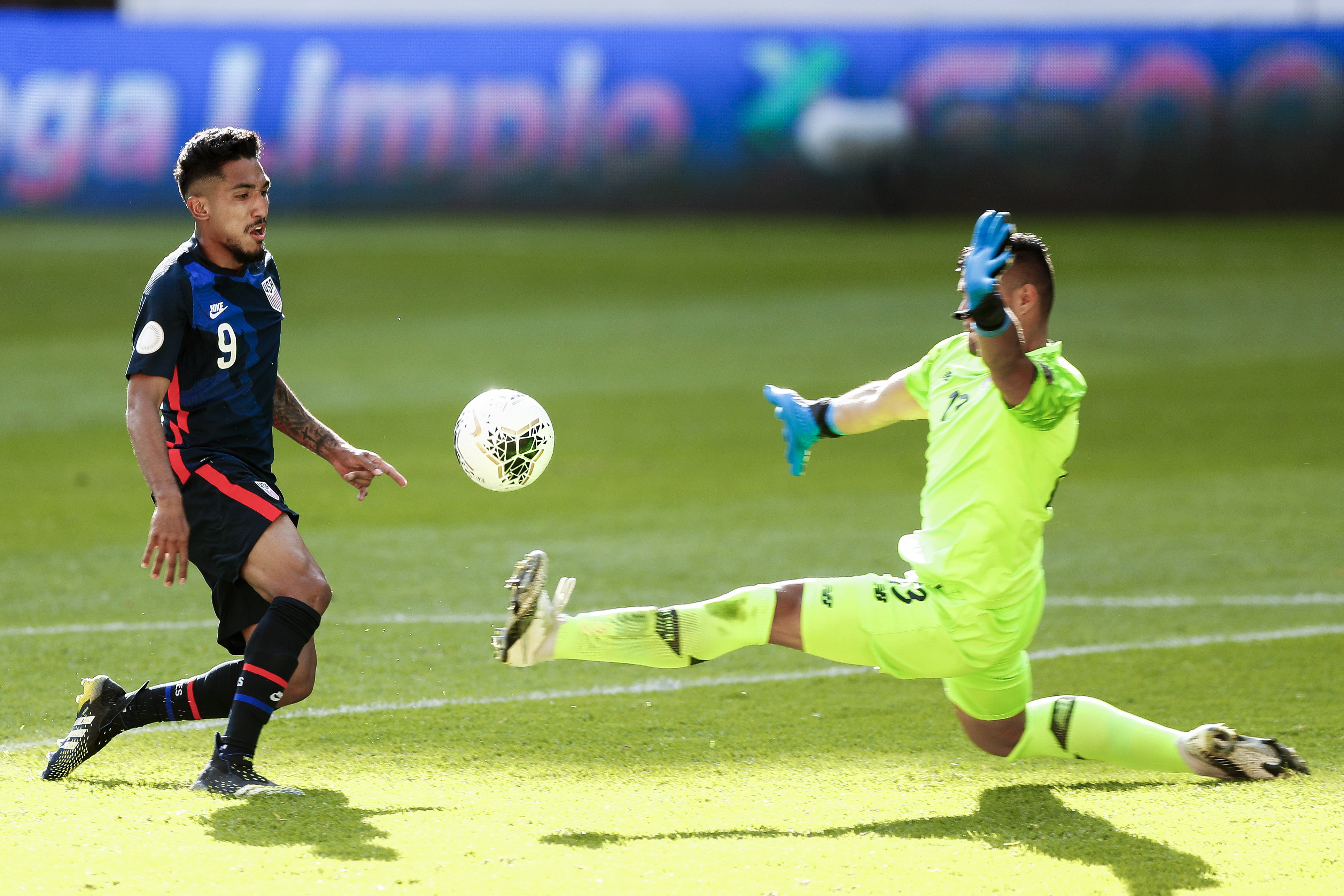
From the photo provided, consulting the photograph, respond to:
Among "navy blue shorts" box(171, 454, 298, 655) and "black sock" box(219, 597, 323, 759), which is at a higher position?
"navy blue shorts" box(171, 454, 298, 655)

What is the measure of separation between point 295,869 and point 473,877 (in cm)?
42

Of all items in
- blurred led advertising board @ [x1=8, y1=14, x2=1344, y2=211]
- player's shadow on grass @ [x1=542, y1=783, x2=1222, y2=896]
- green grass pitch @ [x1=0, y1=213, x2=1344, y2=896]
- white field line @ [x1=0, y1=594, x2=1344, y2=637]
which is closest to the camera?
player's shadow on grass @ [x1=542, y1=783, x2=1222, y2=896]

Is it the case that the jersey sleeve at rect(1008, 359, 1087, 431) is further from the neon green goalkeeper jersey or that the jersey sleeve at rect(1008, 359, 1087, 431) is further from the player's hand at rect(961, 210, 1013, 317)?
the player's hand at rect(961, 210, 1013, 317)

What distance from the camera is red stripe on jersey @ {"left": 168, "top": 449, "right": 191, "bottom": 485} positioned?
403 cm

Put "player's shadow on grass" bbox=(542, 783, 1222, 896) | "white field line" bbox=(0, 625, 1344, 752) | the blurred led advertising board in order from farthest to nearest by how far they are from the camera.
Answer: the blurred led advertising board → "white field line" bbox=(0, 625, 1344, 752) → "player's shadow on grass" bbox=(542, 783, 1222, 896)

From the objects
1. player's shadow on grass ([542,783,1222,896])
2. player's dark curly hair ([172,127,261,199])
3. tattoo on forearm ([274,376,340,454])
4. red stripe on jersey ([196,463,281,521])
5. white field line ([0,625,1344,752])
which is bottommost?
white field line ([0,625,1344,752])

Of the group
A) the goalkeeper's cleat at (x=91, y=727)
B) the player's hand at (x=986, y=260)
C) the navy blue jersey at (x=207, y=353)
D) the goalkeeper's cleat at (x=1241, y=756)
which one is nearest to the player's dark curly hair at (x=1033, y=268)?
the player's hand at (x=986, y=260)

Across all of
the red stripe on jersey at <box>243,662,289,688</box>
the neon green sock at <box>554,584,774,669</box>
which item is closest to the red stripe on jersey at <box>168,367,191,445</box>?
the red stripe on jersey at <box>243,662,289,688</box>

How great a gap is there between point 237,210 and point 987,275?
2160mm

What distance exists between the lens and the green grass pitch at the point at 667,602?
349 cm

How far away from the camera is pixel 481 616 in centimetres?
625

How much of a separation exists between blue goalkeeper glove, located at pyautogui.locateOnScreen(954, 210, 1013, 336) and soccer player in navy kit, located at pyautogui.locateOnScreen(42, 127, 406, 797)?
1.92 metres

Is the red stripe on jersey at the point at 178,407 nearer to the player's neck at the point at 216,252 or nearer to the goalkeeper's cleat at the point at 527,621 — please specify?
the player's neck at the point at 216,252

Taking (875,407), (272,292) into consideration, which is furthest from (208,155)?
(875,407)
